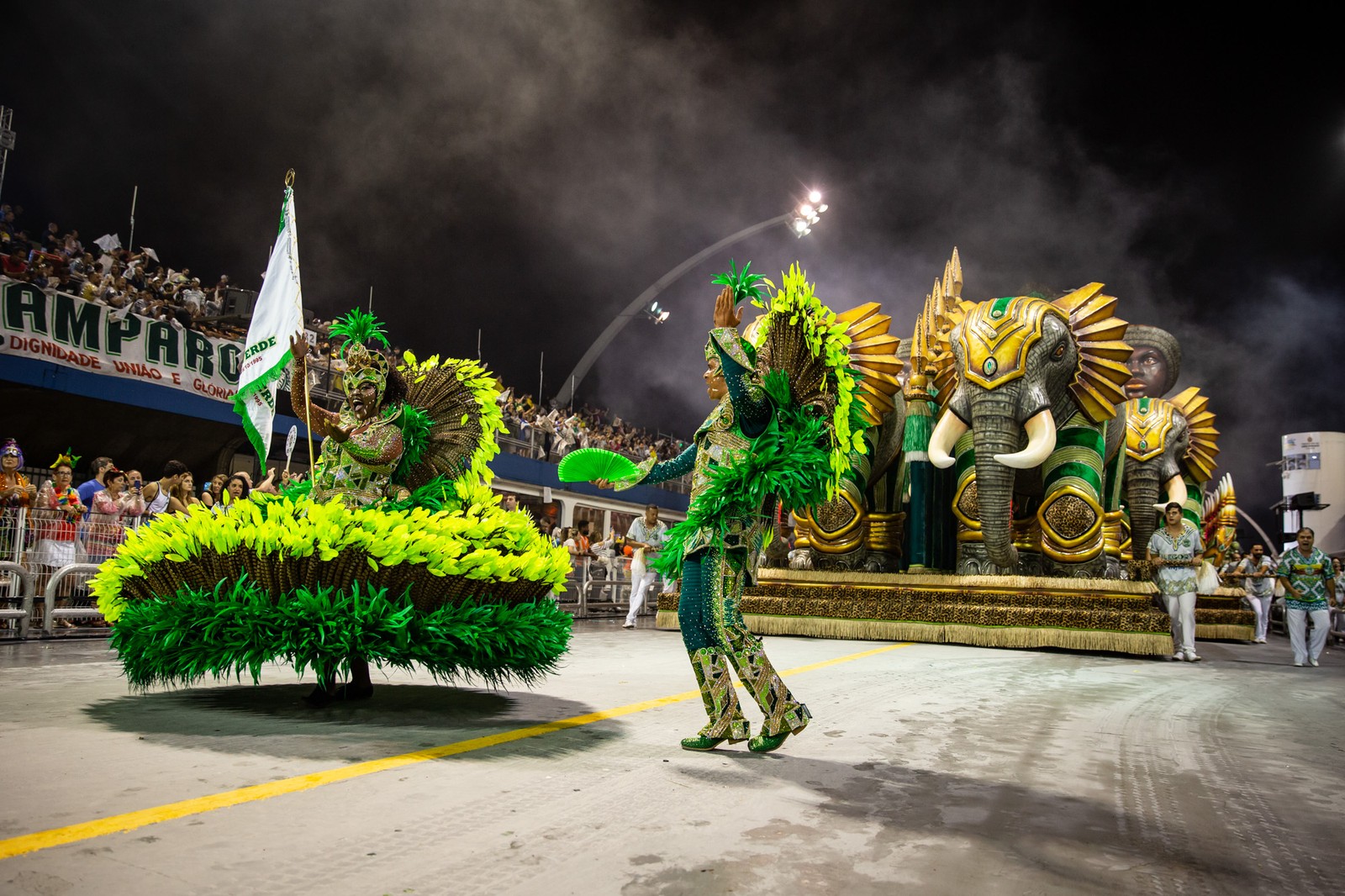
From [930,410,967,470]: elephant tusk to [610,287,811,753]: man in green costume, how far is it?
20.8ft

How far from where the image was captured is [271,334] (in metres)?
4.86

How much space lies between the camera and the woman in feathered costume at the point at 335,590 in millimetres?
3785

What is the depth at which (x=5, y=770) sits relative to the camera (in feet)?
9.18

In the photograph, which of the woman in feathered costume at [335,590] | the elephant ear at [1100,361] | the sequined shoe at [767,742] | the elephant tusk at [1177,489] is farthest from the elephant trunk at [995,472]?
the sequined shoe at [767,742]

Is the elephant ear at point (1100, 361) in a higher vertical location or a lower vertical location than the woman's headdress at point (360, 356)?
higher

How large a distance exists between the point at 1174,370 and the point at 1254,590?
4061mm

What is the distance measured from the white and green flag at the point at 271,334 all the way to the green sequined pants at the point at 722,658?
2.52 metres

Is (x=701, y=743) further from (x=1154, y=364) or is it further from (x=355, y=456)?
(x=1154, y=364)

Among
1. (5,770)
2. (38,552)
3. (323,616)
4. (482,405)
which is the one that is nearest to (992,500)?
(482,405)

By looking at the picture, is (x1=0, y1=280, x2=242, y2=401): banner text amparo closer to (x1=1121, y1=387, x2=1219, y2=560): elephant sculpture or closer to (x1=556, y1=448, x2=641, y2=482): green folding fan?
(x1=556, y1=448, x2=641, y2=482): green folding fan

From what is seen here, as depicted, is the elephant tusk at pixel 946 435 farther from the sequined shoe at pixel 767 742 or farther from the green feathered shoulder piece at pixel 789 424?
the sequined shoe at pixel 767 742

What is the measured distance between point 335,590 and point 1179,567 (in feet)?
27.6

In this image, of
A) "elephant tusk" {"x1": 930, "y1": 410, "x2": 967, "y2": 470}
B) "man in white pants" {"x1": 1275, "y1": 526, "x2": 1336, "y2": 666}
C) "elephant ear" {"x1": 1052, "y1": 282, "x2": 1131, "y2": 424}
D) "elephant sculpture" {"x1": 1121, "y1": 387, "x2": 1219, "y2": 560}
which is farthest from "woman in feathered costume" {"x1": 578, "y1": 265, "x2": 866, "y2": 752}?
"elephant sculpture" {"x1": 1121, "y1": 387, "x2": 1219, "y2": 560}

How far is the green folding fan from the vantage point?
13.2 ft
